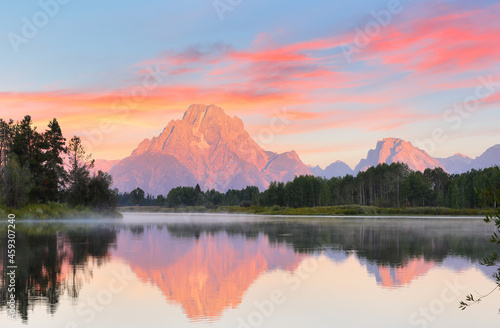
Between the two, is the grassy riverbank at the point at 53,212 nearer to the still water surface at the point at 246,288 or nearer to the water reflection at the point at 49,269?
the water reflection at the point at 49,269

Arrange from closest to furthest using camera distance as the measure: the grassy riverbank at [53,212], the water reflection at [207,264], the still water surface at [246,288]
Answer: the still water surface at [246,288] < the water reflection at [207,264] < the grassy riverbank at [53,212]

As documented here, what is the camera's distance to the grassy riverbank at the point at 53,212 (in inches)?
3154

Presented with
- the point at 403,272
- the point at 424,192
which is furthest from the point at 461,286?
the point at 424,192

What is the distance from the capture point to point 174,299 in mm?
20438

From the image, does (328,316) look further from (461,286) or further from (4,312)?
(4,312)

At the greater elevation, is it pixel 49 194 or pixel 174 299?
pixel 49 194

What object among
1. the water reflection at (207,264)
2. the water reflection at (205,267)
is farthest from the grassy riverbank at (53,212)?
the water reflection at (205,267)

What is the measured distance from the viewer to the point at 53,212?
90938 millimetres

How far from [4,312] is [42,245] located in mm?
24418

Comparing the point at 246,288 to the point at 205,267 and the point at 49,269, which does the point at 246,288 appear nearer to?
the point at 205,267

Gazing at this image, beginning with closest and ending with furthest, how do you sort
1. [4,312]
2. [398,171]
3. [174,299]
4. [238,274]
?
[4,312] < [174,299] < [238,274] < [398,171]

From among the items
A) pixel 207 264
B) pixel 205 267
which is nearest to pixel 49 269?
pixel 205 267

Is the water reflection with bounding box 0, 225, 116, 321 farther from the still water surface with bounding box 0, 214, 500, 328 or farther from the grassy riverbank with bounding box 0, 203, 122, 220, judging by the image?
the grassy riverbank with bounding box 0, 203, 122, 220

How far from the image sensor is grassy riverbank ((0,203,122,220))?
263ft
